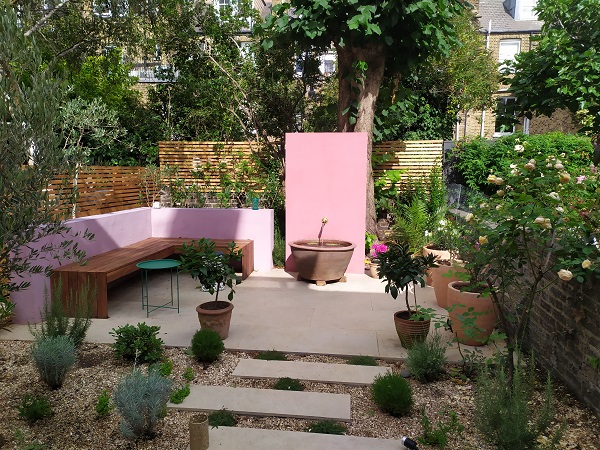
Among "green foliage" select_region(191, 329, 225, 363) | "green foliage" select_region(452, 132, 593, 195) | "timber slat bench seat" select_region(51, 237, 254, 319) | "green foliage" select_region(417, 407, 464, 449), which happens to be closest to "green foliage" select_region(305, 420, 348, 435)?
"green foliage" select_region(417, 407, 464, 449)

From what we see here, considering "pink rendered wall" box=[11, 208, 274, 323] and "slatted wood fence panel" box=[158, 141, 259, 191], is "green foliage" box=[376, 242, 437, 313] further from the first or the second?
"slatted wood fence panel" box=[158, 141, 259, 191]

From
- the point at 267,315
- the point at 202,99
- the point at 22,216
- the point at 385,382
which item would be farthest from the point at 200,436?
the point at 202,99

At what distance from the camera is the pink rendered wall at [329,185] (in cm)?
755

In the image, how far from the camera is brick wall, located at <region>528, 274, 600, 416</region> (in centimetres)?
322

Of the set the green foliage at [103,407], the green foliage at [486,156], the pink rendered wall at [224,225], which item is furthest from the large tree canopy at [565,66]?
the green foliage at [103,407]

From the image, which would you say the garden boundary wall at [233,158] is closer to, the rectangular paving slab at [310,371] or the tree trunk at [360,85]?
the tree trunk at [360,85]

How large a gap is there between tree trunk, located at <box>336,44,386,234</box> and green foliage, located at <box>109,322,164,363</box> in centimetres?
549

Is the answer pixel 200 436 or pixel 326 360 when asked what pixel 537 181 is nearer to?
pixel 326 360

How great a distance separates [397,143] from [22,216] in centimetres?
806

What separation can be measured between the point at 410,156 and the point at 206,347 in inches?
267

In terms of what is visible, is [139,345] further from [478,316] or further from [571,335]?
[571,335]

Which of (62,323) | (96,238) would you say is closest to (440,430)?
(62,323)

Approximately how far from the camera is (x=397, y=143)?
31.4 feet

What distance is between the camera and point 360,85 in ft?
26.7
